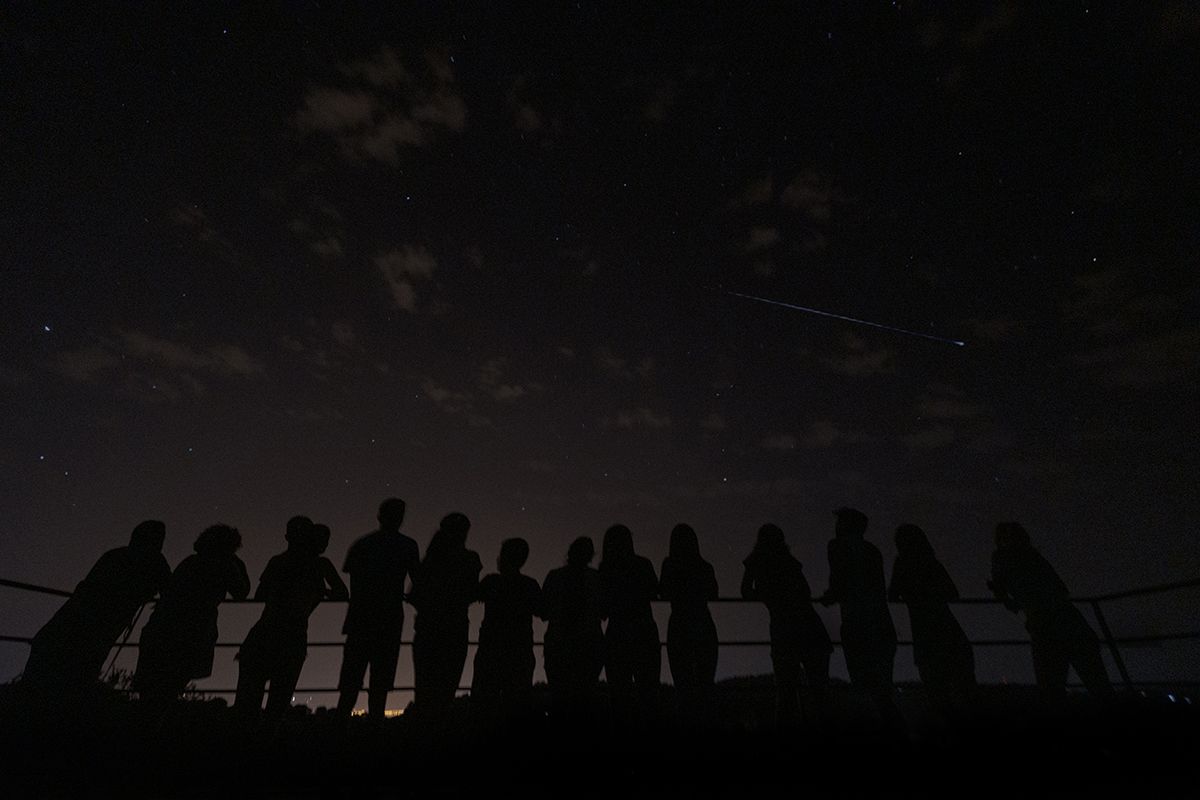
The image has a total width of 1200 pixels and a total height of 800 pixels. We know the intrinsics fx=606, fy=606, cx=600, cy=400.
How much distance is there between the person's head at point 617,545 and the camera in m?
5.12

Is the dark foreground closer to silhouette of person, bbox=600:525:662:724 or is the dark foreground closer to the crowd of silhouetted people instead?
the crowd of silhouetted people

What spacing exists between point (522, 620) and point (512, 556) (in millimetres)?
504

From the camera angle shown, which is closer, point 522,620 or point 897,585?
point 522,620

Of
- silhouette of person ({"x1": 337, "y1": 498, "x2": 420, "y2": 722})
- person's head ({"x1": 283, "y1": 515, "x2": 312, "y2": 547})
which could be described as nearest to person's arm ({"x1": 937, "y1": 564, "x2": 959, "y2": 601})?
silhouette of person ({"x1": 337, "y1": 498, "x2": 420, "y2": 722})

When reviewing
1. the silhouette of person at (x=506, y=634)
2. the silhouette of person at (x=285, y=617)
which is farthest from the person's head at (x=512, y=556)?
the silhouette of person at (x=285, y=617)

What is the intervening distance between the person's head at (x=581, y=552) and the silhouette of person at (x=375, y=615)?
48.8 inches

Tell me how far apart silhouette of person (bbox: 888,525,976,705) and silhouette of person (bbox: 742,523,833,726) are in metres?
0.78

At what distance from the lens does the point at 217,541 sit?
477 cm

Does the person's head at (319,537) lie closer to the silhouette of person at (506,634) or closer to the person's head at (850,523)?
the silhouette of person at (506,634)

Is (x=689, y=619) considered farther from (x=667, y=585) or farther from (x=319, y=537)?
(x=319, y=537)

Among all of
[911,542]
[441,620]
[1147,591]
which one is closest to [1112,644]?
[1147,591]

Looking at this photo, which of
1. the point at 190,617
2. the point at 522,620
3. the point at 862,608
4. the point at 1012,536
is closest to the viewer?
the point at 190,617

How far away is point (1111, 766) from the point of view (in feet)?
7.13

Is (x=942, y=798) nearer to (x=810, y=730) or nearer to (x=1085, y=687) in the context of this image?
(x=810, y=730)
